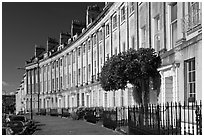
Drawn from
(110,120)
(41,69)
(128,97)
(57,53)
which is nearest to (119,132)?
(110,120)

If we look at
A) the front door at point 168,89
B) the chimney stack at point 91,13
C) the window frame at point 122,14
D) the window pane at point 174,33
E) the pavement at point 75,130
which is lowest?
the pavement at point 75,130

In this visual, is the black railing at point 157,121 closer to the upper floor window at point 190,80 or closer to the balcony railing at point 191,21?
the upper floor window at point 190,80

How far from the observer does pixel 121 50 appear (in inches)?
992

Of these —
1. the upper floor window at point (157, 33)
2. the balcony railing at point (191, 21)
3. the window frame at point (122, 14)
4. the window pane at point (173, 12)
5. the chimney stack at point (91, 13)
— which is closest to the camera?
the balcony railing at point (191, 21)

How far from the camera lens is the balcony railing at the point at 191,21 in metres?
11.9

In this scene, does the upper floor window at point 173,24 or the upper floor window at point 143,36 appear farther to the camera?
the upper floor window at point 143,36

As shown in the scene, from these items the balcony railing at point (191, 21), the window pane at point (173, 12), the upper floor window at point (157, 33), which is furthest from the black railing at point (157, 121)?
the upper floor window at point (157, 33)

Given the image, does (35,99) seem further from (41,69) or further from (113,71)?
(113,71)

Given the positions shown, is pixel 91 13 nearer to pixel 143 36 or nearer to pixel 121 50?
pixel 121 50

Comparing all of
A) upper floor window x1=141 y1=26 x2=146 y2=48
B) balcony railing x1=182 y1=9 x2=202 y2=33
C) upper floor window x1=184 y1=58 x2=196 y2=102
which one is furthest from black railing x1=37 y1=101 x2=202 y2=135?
upper floor window x1=141 y1=26 x2=146 y2=48

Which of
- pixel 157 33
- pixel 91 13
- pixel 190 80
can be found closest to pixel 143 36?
pixel 157 33

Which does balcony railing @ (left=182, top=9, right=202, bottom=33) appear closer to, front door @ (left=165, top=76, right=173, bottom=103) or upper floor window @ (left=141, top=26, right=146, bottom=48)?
front door @ (left=165, top=76, right=173, bottom=103)

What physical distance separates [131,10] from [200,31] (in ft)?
39.8

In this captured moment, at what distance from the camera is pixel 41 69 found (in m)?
57.5
